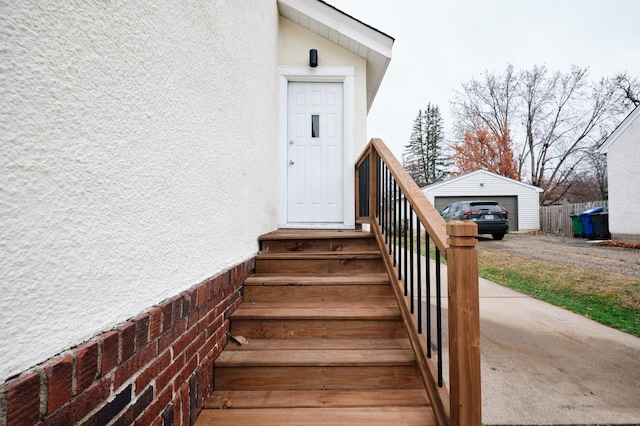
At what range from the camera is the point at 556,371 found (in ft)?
6.61

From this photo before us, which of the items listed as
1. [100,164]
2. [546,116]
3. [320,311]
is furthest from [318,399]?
[546,116]

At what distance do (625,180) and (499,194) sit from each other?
17.3ft

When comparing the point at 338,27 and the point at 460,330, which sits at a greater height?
the point at 338,27

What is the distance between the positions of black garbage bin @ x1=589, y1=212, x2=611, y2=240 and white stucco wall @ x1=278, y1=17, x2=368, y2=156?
11091 millimetres

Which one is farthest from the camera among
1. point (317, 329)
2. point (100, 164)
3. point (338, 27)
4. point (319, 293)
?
point (338, 27)

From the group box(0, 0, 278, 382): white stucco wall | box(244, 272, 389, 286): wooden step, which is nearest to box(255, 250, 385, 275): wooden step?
box(244, 272, 389, 286): wooden step

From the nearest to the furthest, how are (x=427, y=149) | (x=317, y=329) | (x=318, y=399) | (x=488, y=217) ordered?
(x=318, y=399)
(x=317, y=329)
(x=488, y=217)
(x=427, y=149)

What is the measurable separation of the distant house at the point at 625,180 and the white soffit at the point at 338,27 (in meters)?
10.0

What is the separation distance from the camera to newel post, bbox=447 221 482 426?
1184 mm

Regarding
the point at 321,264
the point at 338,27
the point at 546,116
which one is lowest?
the point at 321,264

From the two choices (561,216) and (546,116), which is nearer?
(561,216)

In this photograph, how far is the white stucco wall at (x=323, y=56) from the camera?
388 cm

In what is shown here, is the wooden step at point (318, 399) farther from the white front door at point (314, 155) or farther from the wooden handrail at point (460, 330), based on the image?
the white front door at point (314, 155)

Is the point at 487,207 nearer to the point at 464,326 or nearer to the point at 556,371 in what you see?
the point at 556,371
